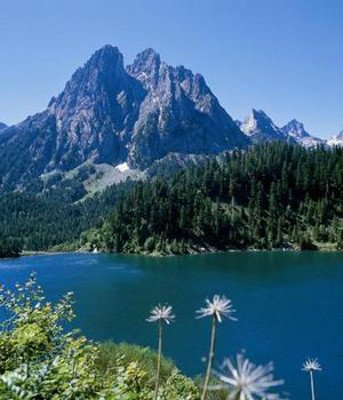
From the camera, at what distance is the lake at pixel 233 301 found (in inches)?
2569

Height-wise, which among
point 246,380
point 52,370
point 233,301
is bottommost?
point 233,301

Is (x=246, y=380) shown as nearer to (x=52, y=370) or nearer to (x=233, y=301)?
(x=52, y=370)

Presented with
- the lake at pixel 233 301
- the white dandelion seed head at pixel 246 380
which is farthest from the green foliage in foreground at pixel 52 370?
the lake at pixel 233 301

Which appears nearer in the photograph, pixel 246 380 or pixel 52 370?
pixel 246 380

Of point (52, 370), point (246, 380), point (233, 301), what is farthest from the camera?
point (233, 301)

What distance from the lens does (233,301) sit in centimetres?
10125

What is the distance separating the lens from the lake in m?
65.2

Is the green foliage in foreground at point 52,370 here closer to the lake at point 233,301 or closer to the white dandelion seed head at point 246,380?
the white dandelion seed head at point 246,380

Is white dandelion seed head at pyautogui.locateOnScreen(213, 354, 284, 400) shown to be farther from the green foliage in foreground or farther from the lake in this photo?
the lake

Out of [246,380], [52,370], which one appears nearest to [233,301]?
[52,370]

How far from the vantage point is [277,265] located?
159125 millimetres

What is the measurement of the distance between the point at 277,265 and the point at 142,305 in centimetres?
6803

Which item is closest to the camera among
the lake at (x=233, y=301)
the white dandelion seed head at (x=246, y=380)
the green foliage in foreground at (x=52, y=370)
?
the white dandelion seed head at (x=246, y=380)

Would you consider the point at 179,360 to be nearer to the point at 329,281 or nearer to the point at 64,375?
the point at 64,375
